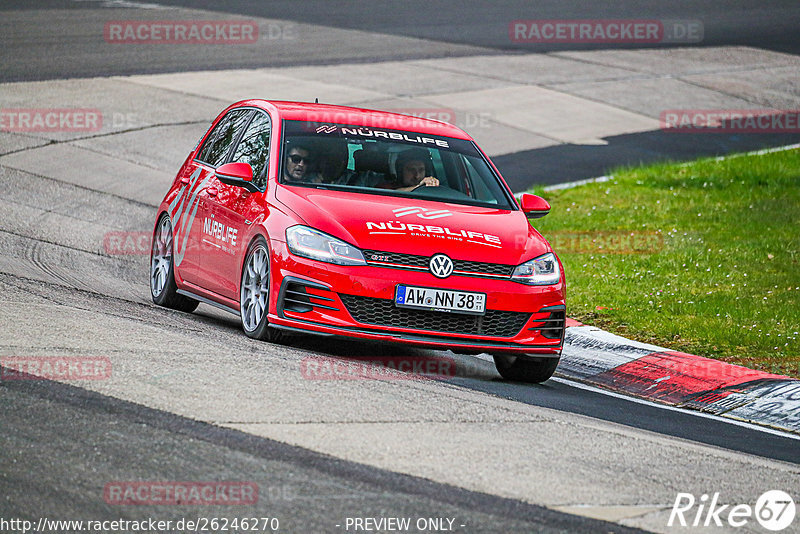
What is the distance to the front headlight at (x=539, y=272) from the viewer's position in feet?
27.7

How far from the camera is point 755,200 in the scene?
16156 mm

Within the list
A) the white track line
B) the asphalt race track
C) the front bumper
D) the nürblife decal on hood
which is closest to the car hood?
the nürblife decal on hood

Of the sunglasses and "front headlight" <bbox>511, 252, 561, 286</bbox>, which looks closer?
"front headlight" <bbox>511, 252, 561, 286</bbox>

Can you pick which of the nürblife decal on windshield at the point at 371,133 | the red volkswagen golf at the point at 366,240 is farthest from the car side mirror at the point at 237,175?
the nürblife decal on windshield at the point at 371,133

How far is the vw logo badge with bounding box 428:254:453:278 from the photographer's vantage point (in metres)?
8.12

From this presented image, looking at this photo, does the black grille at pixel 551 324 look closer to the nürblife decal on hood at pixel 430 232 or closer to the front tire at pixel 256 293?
the nürblife decal on hood at pixel 430 232

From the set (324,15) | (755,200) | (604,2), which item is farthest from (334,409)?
(604,2)

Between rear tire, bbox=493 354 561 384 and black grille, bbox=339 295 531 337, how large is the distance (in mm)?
469

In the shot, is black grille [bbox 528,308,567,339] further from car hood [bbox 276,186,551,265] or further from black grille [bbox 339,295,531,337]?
car hood [bbox 276,186,551,265]

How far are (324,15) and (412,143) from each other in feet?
79.5

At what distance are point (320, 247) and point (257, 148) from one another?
1.64 meters

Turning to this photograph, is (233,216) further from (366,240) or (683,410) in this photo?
(683,410)

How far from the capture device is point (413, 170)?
938 cm

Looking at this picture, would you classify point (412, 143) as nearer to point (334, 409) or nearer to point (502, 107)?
point (334, 409)
